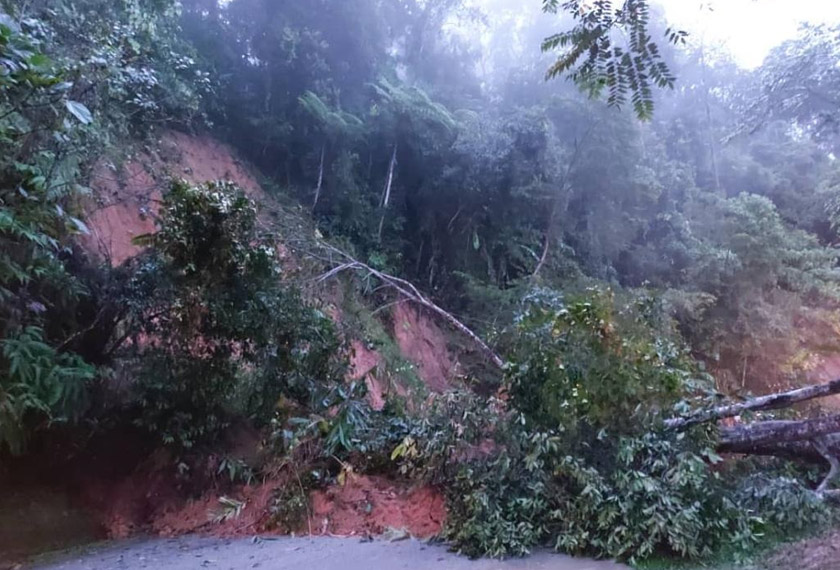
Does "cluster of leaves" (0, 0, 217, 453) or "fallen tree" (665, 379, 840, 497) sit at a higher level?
"cluster of leaves" (0, 0, 217, 453)

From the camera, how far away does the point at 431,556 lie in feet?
17.6

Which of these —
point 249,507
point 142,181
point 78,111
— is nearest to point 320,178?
point 142,181

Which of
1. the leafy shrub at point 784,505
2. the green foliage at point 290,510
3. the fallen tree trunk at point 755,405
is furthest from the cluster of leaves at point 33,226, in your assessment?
the leafy shrub at point 784,505

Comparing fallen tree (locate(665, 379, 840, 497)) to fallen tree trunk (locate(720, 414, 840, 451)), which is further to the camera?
fallen tree trunk (locate(720, 414, 840, 451))

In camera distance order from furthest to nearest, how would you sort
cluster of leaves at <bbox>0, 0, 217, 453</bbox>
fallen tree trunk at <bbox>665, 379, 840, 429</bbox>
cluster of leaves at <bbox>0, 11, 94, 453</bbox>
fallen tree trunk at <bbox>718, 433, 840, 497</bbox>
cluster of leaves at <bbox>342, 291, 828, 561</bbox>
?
1. fallen tree trunk at <bbox>718, 433, 840, 497</bbox>
2. fallen tree trunk at <bbox>665, 379, 840, 429</bbox>
3. cluster of leaves at <bbox>342, 291, 828, 561</bbox>
4. cluster of leaves at <bbox>0, 0, 217, 453</bbox>
5. cluster of leaves at <bbox>0, 11, 94, 453</bbox>

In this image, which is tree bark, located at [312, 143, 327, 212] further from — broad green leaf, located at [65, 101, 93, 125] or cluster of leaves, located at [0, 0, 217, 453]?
broad green leaf, located at [65, 101, 93, 125]

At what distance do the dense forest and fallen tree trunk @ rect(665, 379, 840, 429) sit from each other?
0.10m

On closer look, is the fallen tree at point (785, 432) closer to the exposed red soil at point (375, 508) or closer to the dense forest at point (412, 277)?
the dense forest at point (412, 277)

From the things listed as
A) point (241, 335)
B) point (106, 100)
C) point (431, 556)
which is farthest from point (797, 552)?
point (106, 100)

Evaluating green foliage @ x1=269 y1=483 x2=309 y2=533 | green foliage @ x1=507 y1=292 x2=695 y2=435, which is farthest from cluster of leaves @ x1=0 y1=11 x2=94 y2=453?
green foliage @ x1=507 y1=292 x2=695 y2=435

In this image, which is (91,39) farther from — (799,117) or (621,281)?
(799,117)

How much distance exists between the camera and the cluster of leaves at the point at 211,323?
7.24 m

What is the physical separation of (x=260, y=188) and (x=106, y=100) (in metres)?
7.30

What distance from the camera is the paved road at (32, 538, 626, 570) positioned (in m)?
5.05
